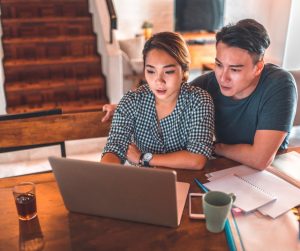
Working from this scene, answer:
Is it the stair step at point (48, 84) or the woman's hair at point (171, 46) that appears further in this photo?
the stair step at point (48, 84)

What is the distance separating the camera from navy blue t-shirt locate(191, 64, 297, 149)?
141cm

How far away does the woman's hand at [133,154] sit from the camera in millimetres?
1434

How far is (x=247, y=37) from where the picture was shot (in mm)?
1372

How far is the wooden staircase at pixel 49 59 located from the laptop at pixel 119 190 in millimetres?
2908

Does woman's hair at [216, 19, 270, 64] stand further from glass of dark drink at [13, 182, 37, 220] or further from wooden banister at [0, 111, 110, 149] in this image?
glass of dark drink at [13, 182, 37, 220]

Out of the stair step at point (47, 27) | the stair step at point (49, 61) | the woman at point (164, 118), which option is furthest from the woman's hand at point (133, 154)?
the stair step at point (47, 27)

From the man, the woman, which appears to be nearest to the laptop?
the woman

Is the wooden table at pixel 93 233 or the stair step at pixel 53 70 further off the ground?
the wooden table at pixel 93 233

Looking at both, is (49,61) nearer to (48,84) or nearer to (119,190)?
(48,84)

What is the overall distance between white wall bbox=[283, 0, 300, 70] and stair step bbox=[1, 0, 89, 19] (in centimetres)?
280

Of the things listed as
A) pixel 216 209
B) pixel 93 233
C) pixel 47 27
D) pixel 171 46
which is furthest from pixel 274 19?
pixel 47 27

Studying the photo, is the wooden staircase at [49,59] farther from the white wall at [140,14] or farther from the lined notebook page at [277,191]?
the lined notebook page at [277,191]

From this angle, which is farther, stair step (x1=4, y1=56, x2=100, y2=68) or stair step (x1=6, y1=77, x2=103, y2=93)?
stair step (x1=4, y1=56, x2=100, y2=68)

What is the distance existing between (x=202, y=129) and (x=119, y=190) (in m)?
0.57
